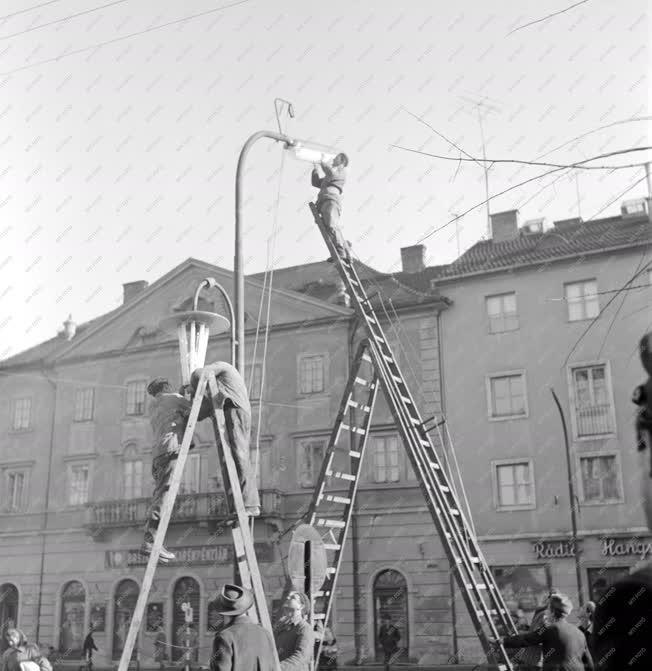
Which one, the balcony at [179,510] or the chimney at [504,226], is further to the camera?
the chimney at [504,226]

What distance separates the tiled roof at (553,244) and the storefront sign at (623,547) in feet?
30.6

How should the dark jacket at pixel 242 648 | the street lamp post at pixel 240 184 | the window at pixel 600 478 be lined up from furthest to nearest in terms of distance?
the window at pixel 600 478 → the street lamp post at pixel 240 184 → the dark jacket at pixel 242 648

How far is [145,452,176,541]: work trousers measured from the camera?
589cm

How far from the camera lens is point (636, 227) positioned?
29.2 m

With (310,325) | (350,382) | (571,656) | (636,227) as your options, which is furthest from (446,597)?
(571,656)

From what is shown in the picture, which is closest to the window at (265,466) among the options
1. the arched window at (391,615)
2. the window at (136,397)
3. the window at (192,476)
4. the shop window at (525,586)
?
the window at (192,476)

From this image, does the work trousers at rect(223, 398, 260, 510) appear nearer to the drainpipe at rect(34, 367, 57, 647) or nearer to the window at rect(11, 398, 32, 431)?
the drainpipe at rect(34, 367, 57, 647)

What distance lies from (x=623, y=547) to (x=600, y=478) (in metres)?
2.21

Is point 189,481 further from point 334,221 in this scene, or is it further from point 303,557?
point 303,557

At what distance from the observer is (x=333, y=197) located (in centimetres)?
1144

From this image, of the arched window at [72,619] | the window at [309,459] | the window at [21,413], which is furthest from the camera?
the window at [21,413]

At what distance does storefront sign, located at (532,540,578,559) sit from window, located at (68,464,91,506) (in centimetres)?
1808

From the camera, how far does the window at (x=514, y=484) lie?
2734cm

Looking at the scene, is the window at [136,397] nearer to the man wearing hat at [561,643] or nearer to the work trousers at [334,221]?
the work trousers at [334,221]
